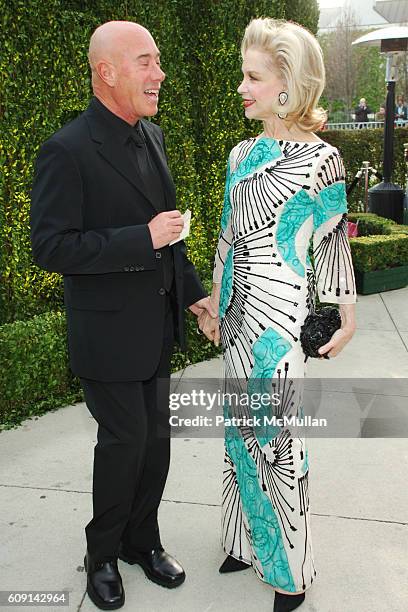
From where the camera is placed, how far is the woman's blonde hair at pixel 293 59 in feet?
8.83

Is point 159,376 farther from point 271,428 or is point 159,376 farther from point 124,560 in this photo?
point 124,560

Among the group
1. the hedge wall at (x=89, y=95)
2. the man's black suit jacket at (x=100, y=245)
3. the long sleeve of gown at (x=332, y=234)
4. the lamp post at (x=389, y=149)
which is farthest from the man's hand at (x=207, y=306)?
the lamp post at (x=389, y=149)

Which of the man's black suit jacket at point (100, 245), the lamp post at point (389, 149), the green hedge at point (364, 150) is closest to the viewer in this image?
the man's black suit jacket at point (100, 245)

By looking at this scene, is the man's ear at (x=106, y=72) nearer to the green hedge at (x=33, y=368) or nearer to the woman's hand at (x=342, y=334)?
the woman's hand at (x=342, y=334)

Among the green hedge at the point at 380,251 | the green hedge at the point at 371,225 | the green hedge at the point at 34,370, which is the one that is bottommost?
the green hedge at the point at 34,370

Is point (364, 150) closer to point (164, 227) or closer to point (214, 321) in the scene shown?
point (214, 321)

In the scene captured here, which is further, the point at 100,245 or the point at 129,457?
the point at 129,457

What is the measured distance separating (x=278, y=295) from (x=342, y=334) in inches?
12.3

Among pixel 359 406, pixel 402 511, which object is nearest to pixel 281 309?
pixel 402 511

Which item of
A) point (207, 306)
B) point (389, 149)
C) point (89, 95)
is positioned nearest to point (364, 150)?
point (389, 149)

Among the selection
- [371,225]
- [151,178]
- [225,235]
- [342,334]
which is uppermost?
[151,178]

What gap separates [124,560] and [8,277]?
2588 mm

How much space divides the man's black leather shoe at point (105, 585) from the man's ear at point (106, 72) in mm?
2053

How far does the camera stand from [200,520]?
386 cm
